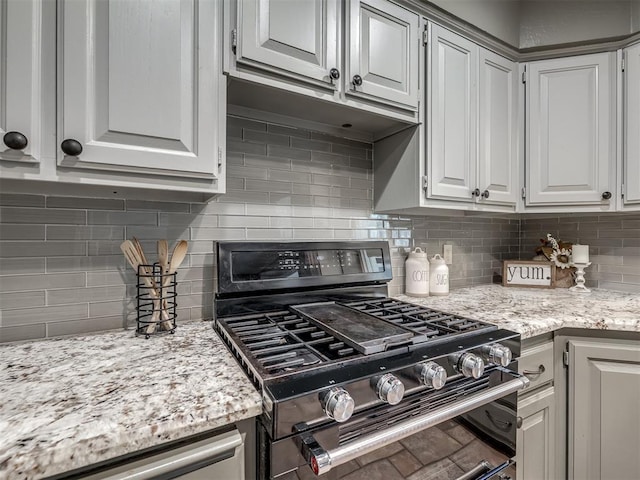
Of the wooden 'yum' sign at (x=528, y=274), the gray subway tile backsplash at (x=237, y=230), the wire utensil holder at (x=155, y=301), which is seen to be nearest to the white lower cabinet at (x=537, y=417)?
the gray subway tile backsplash at (x=237, y=230)

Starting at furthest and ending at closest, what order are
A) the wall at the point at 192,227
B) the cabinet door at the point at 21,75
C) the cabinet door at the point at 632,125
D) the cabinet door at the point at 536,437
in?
the cabinet door at the point at 632,125 → the cabinet door at the point at 536,437 → the wall at the point at 192,227 → the cabinet door at the point at 21,75

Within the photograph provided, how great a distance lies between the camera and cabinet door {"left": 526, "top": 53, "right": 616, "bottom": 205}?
173 centimetres

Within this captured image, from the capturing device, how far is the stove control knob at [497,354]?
979 mm

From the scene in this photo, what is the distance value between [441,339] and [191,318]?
0.92m

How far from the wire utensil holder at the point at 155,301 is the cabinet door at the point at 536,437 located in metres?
1.30

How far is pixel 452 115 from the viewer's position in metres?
1.59

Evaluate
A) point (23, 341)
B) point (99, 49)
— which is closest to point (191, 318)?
point (23, 341)

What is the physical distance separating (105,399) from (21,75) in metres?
0.77

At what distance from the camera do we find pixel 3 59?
771 mm

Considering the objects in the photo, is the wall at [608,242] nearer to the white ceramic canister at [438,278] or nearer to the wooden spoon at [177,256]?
the white ceramic canister at [438,278]

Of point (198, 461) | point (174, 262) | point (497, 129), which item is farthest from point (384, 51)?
point (198, 461)

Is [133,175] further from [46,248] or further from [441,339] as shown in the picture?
[441,339]

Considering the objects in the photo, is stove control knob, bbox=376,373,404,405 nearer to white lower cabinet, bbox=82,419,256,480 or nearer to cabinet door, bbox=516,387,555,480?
white lower cabinet, bbox=82,419,256,480

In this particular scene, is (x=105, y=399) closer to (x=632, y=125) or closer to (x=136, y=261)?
(x=136, y=261)
